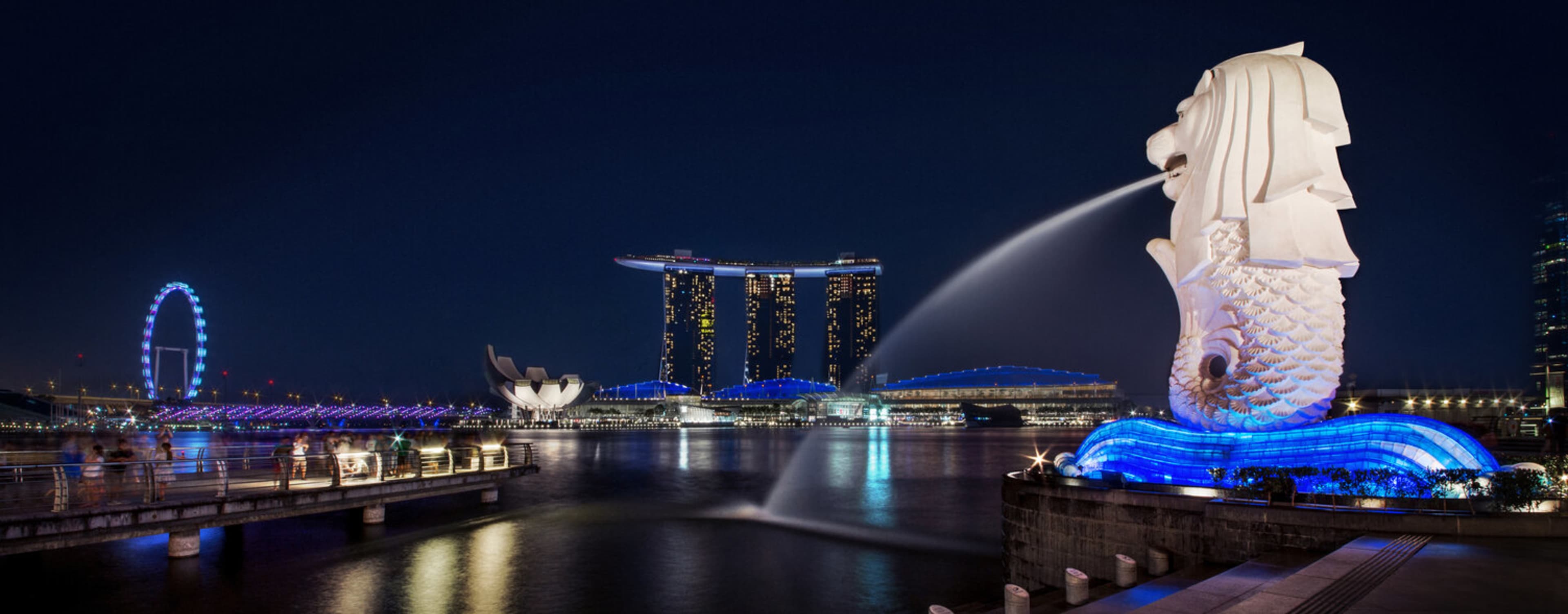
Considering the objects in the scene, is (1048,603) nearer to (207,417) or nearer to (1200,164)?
(1200,164)

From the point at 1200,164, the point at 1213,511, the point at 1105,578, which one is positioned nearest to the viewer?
the point at 1213,511

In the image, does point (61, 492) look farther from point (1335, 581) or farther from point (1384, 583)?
point (1384, 583)

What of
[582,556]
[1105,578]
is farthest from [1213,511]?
[582,556]

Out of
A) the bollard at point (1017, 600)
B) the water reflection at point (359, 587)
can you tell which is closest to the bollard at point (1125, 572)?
the bollard at point (1017, 600)

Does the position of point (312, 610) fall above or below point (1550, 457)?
below

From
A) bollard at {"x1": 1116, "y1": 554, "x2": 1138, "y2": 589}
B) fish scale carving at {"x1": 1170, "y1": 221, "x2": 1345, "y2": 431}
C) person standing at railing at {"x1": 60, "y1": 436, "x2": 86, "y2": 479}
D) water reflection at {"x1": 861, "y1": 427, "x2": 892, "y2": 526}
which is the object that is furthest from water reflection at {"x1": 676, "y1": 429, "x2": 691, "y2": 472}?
bollard at {"x1": 1116, "y1": 554, "x2": 1138, "y2": 589}

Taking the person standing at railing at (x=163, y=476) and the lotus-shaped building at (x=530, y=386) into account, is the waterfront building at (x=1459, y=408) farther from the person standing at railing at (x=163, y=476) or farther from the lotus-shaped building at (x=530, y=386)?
the lotus-shaped building at (x=530, y=386)

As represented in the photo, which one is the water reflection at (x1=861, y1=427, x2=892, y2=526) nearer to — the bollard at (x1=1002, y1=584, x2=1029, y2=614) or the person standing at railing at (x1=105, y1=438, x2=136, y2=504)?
the person standing at railing at (x1=105, y1=438, x2=136, y2=504)
